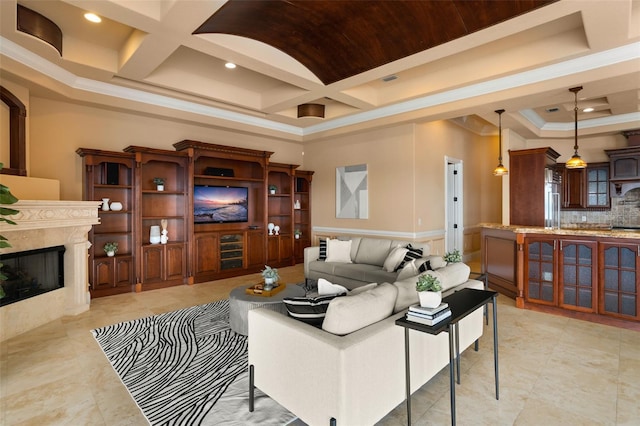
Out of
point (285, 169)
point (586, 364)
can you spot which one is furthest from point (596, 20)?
point (285, 169)

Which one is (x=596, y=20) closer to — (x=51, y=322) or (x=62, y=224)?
(x=62, y=224)

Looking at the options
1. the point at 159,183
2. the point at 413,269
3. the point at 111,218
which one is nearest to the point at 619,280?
the point at 413,269

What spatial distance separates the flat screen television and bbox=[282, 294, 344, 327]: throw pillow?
4531mm

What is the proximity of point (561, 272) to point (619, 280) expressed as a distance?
0.57 metres

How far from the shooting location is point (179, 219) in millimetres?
6164

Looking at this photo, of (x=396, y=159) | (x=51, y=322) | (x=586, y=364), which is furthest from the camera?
(x=396, y=159)

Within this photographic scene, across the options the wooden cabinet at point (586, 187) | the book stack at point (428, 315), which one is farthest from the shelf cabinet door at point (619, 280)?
the wooden cabinet at point (586, 187)

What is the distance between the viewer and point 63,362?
3.07m

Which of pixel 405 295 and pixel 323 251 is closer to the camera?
pixel 405 295

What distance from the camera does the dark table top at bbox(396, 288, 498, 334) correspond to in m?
1.93

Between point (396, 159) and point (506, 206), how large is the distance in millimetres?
2368

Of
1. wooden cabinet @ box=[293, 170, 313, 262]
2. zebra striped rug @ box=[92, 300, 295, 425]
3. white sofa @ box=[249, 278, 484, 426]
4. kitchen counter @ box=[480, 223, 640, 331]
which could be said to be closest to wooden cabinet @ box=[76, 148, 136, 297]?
zebra striped rug @ box=[92, 300, 295, 425]

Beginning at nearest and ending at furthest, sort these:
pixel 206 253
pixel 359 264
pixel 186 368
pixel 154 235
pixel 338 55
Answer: pixel 186 368
pixel 338 55
pixel 359 264
pixel 154 235
pixel 206 253

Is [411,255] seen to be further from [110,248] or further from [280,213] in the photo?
[110,248]
